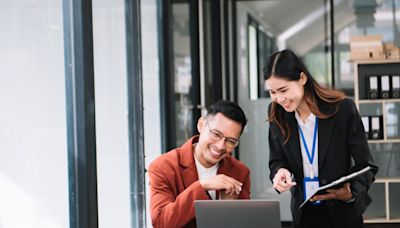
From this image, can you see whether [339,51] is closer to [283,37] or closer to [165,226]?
[283,37]

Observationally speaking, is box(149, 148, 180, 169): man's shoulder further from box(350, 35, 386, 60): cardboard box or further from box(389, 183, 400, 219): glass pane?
box(389, 183, 400, 219): glass pane

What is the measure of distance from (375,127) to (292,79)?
13.3 ft

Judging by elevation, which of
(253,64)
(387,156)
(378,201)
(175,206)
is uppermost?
(253,64)

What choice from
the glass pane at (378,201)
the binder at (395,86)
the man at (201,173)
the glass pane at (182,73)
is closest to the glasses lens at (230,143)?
the man at (201,173)

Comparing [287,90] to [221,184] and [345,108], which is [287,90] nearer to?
[345,108]

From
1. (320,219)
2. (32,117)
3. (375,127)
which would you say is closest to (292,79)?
(320,219)

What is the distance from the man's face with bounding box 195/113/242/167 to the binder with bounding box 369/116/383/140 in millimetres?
4034

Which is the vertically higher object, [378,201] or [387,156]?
[387,156]

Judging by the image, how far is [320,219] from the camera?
9.41ft

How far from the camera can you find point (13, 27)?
2754mm

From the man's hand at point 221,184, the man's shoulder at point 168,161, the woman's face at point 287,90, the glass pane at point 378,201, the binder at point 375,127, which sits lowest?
the glass pane at point 378,201

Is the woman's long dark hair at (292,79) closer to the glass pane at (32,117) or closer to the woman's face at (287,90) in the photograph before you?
the woman's face at (287,90)

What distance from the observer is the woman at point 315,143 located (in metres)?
2.78

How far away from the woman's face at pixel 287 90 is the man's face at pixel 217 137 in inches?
7.6
